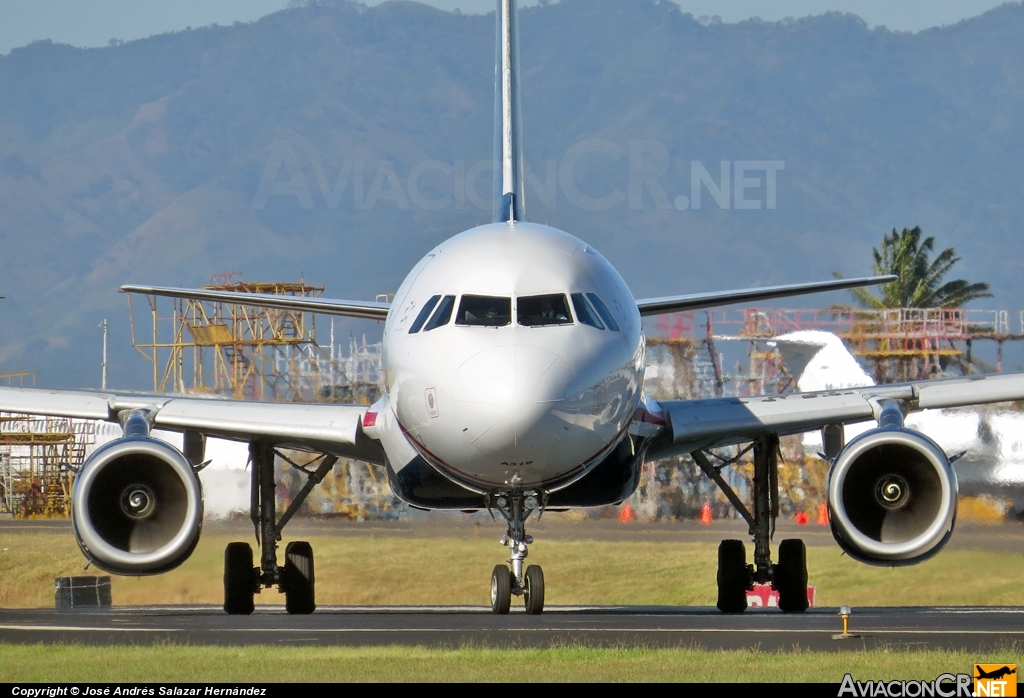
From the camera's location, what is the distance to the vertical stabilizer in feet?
75.2

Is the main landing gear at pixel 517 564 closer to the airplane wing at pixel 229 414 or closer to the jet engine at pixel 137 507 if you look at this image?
the airplane wing at pixel 229 414

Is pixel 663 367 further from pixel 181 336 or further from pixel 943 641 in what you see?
pixel 943 641

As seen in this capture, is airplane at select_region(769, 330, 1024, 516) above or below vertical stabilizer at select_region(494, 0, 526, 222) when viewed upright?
below

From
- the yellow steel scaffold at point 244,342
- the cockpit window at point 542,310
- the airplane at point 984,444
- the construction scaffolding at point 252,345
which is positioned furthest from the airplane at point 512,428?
the yellow steel scaffold at point 244,342

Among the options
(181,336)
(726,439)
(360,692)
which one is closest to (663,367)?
(181,336)

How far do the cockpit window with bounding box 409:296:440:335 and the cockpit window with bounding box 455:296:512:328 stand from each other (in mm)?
447

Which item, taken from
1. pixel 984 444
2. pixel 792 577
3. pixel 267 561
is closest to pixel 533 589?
pixel 792 577

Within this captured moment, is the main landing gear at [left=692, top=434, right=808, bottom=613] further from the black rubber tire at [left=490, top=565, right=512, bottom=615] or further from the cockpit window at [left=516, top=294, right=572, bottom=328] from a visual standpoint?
the cockpit window at [left=516, top=294, right=572, bottom=328]

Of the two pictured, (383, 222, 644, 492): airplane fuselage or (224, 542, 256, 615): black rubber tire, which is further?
(224, 542, 256, 615): black rubber tire

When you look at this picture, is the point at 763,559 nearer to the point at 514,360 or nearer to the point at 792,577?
the point at 792,577

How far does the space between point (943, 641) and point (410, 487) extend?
6379mm

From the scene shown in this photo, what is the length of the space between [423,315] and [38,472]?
62320mm

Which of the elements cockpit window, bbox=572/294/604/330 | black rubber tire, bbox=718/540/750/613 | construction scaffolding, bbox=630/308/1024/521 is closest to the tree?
construction scaffolding, bbox=630/308/1024/521

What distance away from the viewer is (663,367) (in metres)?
75.2
